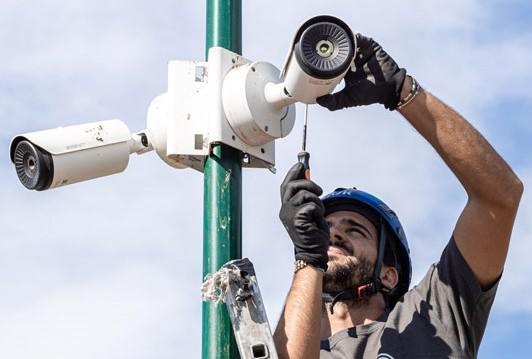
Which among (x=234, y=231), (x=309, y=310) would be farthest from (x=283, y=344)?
(x=234, y=231)

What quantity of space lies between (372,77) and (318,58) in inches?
29.1

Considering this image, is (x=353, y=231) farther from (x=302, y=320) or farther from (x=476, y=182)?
(x=302, y=320)

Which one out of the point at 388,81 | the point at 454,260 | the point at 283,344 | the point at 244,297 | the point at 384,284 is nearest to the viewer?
the point at 244,297

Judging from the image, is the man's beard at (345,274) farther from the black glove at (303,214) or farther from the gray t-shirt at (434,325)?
the black glove at (303,214)

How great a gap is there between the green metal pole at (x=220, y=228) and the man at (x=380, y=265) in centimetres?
26

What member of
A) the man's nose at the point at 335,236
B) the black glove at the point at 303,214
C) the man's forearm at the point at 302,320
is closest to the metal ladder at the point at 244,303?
the black glove at the point at 303,214

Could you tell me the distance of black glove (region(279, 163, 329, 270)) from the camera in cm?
419

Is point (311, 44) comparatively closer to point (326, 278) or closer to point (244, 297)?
point (244, 297)

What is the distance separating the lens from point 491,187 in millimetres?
4898

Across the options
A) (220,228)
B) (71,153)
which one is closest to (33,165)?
(71,153)

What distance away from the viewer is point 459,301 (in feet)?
16.2

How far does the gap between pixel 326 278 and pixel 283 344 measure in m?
1.01

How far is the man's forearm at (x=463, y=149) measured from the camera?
15.9 ft

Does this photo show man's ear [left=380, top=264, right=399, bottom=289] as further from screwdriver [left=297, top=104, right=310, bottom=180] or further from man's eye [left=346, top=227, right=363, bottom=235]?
screwdriver [left=297, top=104, right=310, bottom=180]
